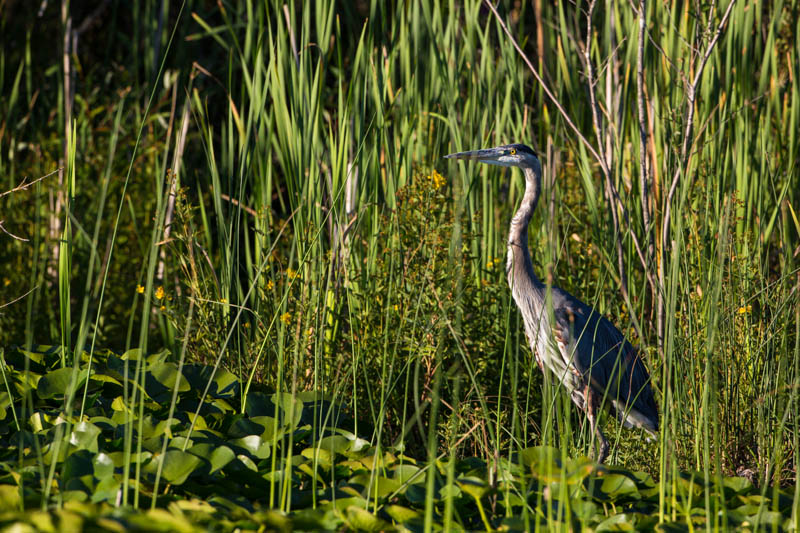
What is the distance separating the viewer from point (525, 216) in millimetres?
2461

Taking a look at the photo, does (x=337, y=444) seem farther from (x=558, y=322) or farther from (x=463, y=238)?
(x=558, y=322)

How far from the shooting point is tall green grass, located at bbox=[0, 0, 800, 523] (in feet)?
7.03

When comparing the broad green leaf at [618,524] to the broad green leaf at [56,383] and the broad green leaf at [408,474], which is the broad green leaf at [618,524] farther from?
the broad green leaf at [56,383]

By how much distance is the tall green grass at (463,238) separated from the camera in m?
2.14

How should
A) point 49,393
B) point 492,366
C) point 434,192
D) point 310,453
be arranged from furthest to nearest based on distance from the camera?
point 492,366
point 434,192
point 49,393
point 310,453

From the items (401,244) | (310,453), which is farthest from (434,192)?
(310,453)

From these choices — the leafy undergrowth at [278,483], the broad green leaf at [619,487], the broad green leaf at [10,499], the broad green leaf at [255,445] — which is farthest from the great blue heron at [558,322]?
the broad green leaf at [10,499]

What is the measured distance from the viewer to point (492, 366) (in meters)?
2.58

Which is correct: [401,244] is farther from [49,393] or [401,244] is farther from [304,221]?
[49,393]

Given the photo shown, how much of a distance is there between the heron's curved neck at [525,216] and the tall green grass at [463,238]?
98mm

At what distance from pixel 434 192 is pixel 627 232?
70 cm

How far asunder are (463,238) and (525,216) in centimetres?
27

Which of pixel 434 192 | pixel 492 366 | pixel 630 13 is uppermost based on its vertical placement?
pixel 630 13

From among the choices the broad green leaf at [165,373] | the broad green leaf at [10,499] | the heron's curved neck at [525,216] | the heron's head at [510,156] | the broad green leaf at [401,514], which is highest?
the heron's head at [510,156]
